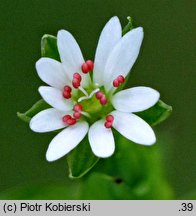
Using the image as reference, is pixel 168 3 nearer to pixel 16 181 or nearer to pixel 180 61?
pixel 180 61

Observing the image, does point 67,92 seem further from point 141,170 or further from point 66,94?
point 141,170

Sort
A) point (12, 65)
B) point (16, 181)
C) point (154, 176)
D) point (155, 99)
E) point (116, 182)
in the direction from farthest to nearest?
point (12, 65)
point (16, 181)
point (154, 176)
point (116, 182)
point (155, 99)

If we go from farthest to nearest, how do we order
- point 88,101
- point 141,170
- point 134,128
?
point 141,170 → point 88,101 → point 134,128

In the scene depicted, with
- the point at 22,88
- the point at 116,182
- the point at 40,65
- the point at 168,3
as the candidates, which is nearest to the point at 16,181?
the point at 22,88

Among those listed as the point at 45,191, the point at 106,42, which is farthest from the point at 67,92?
the point at 45,191

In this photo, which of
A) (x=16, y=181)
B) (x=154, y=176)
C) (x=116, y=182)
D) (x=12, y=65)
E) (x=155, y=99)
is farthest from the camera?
(x=12, y=65)

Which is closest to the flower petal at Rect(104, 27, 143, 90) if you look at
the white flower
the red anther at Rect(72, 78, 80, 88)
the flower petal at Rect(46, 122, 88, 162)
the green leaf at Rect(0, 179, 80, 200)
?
the white flower
